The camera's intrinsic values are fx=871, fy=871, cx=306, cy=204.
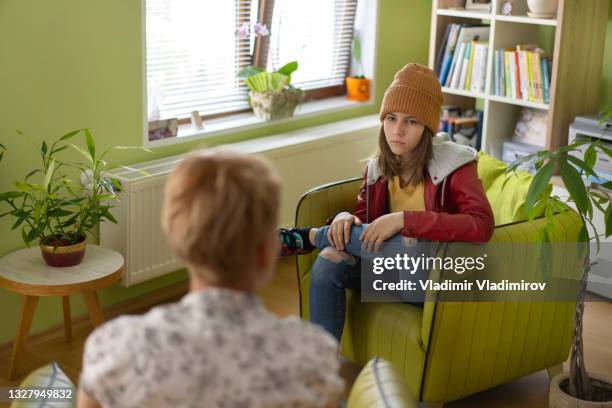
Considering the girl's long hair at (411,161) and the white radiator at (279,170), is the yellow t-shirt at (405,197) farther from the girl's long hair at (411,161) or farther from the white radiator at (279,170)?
the white radiator at (279,170)

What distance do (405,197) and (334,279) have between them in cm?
36

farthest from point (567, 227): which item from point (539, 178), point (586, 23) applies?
point (586, 23)

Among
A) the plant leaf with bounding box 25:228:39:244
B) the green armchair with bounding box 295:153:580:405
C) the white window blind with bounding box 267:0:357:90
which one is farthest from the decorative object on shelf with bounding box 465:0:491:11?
the plant leaf with bounding box 25:228:39:244

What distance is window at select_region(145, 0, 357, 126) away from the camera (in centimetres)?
364

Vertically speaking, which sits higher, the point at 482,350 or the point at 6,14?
the point at 6,14

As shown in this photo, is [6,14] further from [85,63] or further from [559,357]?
[559,357]

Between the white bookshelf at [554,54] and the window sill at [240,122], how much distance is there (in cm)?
54

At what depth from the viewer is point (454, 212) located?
2.72m

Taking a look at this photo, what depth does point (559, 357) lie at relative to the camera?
2922 mm

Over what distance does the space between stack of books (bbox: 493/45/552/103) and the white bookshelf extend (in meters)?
0.03

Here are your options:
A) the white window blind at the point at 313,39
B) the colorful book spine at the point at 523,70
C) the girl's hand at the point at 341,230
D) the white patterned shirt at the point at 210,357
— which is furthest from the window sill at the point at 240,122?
the white patterned shirt at the point at 210,357

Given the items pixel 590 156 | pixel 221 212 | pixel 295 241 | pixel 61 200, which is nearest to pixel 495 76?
pixel 590 156

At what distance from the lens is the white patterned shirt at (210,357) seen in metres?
1.18

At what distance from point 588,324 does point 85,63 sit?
2.21m
